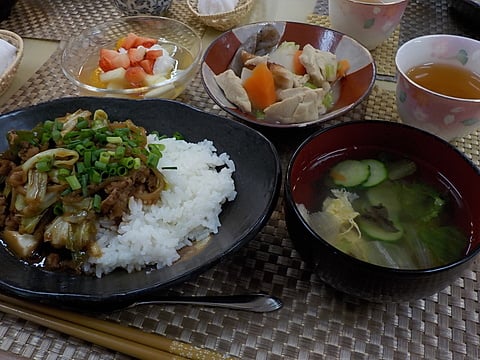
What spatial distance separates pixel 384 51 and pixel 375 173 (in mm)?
995

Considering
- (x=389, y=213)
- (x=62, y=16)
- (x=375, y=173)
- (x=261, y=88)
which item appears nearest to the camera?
(x=389, y=213)

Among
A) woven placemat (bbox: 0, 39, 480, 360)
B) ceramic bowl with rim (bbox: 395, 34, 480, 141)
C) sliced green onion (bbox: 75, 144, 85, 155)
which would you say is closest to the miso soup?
woven placemat (bbox: 0, 39, 480, 360)

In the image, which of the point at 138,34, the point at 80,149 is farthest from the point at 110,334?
the point at 138,34

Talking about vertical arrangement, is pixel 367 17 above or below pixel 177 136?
above

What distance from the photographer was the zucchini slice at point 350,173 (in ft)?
4.35

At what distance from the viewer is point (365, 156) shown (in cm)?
138

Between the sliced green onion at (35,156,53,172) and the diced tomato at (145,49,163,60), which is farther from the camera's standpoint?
the diced tomato at (145,49,163,60)

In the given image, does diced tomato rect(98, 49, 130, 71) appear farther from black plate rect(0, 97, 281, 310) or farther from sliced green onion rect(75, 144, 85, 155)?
sliced green onion rect(75, 144, 85, 155)

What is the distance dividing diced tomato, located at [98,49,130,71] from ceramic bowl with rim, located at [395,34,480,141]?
1022mm

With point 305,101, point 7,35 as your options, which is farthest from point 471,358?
point 7,35

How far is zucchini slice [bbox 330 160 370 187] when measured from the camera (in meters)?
1.33

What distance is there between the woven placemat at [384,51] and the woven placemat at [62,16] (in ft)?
1.86

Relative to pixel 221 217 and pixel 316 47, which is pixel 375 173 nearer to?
pixel 221 217

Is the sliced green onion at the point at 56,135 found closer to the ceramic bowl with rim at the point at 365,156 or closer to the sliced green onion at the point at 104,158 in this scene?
the sliced green onion at the point at 104,158
